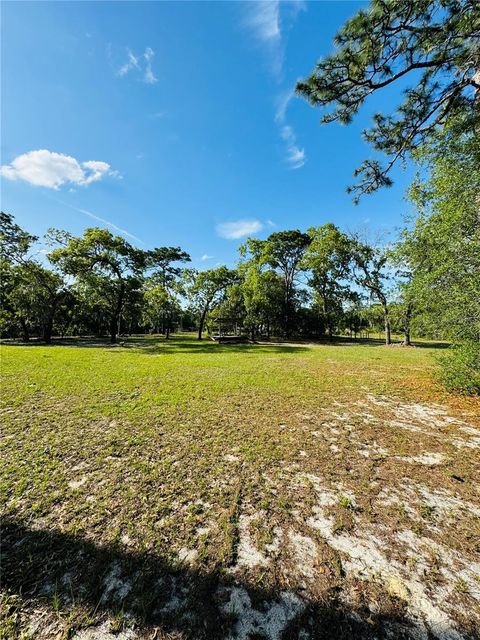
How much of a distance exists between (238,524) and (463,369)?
677cm

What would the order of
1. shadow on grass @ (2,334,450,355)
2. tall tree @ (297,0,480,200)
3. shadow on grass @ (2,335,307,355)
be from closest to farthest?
tall tree @ (297,0,480,200), shadow on grass @ (2,335,307,355), shadow on grass @ (2,334,450,355)

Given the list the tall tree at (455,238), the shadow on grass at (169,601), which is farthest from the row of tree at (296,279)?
the shadow on grass at (169,601)

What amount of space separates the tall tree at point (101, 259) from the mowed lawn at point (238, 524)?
17821 mm

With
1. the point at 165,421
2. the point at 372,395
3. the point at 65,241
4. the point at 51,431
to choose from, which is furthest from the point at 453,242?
the point at 65,241

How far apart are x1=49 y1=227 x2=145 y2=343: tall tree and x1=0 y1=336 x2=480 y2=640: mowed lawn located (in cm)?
1782

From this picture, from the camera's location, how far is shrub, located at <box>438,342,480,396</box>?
589cm

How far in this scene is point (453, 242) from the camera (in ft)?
18.4

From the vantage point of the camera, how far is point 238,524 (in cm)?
231

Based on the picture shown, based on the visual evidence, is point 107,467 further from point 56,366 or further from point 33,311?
point 33,311

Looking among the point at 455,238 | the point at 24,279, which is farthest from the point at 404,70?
the point at 24,279

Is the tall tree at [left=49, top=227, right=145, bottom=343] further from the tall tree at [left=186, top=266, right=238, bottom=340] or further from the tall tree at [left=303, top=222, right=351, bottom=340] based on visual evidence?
the tall tree at [left=303, top=222, right=351, bottom=340]

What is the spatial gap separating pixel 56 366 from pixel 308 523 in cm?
1033

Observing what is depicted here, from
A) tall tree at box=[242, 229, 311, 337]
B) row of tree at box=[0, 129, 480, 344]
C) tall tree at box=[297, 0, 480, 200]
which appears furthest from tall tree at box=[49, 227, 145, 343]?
tall tree at box=[297, 0, 480, 200]

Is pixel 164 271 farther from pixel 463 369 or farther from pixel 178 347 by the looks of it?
pixel 463 369
